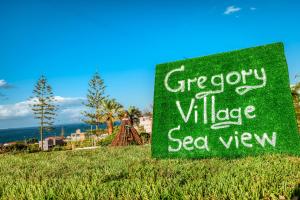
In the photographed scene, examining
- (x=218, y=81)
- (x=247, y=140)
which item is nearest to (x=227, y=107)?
(x=218, y=81)

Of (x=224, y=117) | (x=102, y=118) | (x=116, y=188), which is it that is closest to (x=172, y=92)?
(x=224, y=117)

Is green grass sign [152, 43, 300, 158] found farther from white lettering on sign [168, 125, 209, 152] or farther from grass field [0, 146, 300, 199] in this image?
grass field [0, 146, 300, 199]

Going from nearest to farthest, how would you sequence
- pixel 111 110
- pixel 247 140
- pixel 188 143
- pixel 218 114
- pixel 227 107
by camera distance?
pixel 247 140, pixel 227 107, pixel 218 114, pixel 188 143, pixel 111 110

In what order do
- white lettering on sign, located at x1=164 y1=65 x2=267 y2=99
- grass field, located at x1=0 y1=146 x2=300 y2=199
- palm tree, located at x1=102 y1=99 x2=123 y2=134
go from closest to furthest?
grass field, located at x1=0 y1=146 x2=300 y2=199
white lettering on sign, located at x1=164 y1=65 x2=267 y2=99
palm tree, located at x1=102 y1=99 x2=123 y2=134

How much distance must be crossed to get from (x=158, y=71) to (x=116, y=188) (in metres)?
4.57

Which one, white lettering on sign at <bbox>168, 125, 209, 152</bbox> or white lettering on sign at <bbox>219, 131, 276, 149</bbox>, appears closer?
white lettering on sign at <bbox>219, 131, 276, 149</bbox>

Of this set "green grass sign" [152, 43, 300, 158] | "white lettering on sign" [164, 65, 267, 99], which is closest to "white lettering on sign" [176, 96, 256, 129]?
"green grass sign" [152, 43, 300, 158]

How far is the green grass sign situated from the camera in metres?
6.40

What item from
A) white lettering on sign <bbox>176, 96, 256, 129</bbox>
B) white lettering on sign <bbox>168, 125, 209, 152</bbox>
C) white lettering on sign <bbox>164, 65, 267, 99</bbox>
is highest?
white lettering on sign <bbox>164, 65, 267, 99</bbox>

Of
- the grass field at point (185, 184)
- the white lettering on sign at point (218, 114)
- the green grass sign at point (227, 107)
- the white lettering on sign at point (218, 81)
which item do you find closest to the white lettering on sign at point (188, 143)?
the green grass sign at point (227, 107)

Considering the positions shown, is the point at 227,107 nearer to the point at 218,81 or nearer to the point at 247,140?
the point at 218,81

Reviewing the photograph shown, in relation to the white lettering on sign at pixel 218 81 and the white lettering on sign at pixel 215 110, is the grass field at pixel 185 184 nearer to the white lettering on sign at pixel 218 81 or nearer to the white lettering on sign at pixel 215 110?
the white lettering on sign at pixel 215 110

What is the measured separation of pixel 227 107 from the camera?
22.5ft

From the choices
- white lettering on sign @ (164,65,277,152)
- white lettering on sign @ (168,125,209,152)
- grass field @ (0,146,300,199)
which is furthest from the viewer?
white lettering on sign @ (168,125,209,152)
